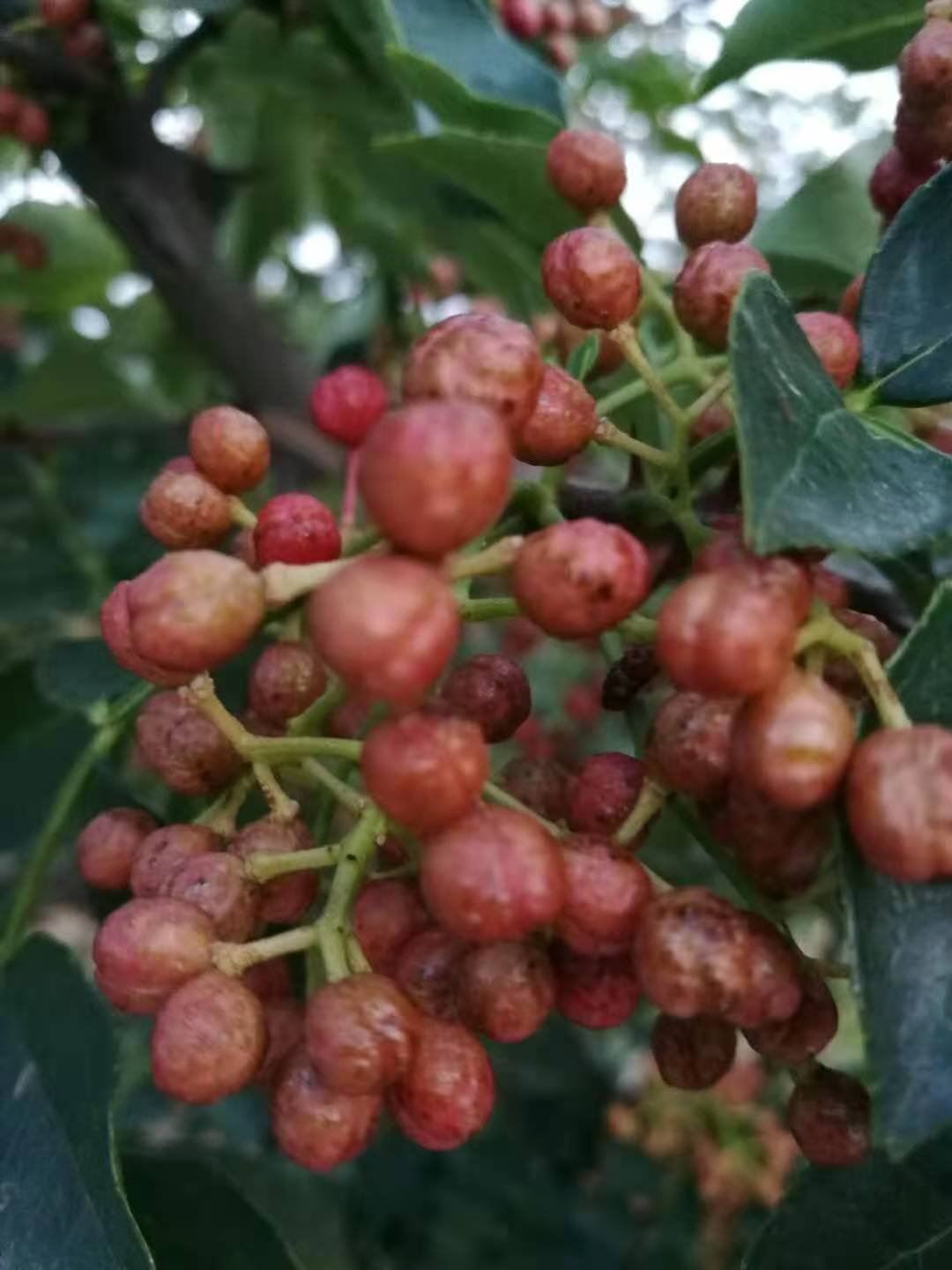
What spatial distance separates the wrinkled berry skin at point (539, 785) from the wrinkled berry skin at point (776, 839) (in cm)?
19

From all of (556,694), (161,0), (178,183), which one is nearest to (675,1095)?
(556,694)

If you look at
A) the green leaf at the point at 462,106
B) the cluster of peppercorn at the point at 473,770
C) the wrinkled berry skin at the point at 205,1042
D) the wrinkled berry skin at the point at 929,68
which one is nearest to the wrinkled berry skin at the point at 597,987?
the cluster of peppercorn at the point at 473,770

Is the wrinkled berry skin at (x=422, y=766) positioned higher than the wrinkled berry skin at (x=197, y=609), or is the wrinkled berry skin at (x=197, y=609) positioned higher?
the wrinkled berry skin at (x=197, y=609)

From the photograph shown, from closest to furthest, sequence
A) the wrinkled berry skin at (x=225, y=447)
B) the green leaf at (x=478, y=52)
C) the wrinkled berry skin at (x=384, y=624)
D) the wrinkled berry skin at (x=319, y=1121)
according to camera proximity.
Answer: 1. the wrinkled berry skin at (x=384, y=624)
2. the wrinkled berry skin at (x=319, y=1121)
3. the wrinkled berry skin at (x=225, y=447)
4. the green leaf at (x=478, y=52)

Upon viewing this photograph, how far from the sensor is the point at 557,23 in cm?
198

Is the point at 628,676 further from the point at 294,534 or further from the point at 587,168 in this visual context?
the point at 587,168

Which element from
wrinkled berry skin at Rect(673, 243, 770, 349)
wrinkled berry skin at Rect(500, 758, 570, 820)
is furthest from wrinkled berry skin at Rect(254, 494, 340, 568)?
wrinkled berry skin at Rect(673, 243, 770, 349)

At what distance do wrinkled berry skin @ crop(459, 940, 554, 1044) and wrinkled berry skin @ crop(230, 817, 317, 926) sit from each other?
159 millimetres

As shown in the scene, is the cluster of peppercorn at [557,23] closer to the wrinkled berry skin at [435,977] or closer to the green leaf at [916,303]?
the green leaf at [916,303]

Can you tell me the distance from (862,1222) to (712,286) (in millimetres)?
689

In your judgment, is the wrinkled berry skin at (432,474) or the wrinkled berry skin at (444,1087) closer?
the wrinkled berry skin at (432,474)

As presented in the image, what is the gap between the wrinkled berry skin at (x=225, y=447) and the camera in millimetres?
1065

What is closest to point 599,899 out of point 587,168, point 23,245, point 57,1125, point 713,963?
point 713,963

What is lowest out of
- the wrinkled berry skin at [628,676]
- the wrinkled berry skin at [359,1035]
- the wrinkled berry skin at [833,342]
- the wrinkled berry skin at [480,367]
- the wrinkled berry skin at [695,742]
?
Answer: the wrinkled berry skin at [359,1035]
